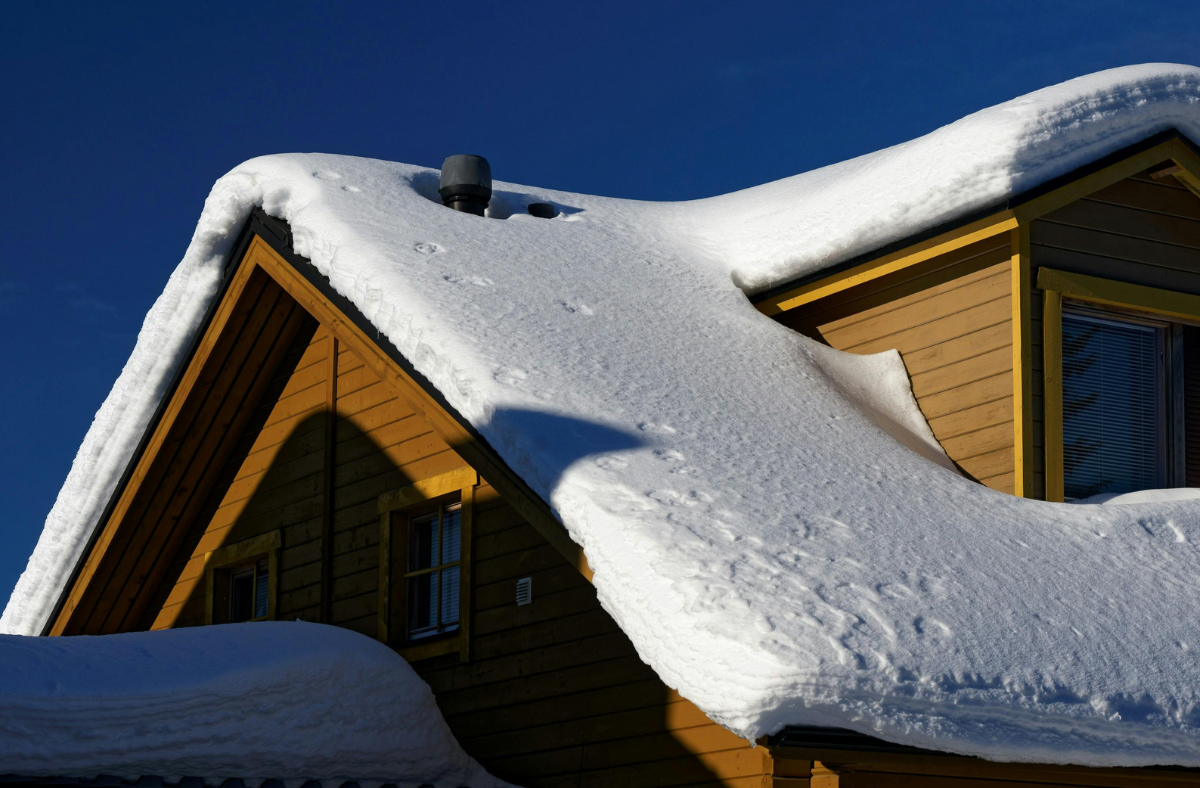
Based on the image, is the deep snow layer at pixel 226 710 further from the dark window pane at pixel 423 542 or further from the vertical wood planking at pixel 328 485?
the vertical wood planking at pixel 328 485

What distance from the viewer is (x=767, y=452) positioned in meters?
5.87

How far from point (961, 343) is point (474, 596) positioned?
10.0 feet

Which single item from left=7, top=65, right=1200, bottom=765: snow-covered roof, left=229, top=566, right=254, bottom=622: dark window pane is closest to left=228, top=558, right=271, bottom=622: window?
left=229, top=566, right=254, bottom=622: dark window pane

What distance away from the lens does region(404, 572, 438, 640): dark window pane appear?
7.77 metres

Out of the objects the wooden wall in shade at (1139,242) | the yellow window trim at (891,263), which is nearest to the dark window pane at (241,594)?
the yellow window trim at (891,263)

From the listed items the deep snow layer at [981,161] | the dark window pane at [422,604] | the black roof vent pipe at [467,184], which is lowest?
the dark window pane at [422,604]

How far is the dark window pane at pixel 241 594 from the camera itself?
30.4ft

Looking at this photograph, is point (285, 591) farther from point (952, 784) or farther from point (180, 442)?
point (952, 784)

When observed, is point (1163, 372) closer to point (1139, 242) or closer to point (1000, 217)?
point (1139, 242)

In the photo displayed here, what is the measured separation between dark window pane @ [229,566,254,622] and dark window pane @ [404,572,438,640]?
1856 mm

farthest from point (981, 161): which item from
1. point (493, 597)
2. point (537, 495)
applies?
point (493, 597)

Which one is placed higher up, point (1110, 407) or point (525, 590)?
point (1110, 407)

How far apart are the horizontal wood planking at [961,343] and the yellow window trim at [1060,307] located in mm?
199

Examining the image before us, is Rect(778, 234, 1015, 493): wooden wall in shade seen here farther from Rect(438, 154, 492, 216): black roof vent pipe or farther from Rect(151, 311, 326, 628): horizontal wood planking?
Rect(151, 311, 326, 628): horizontal wood planking
